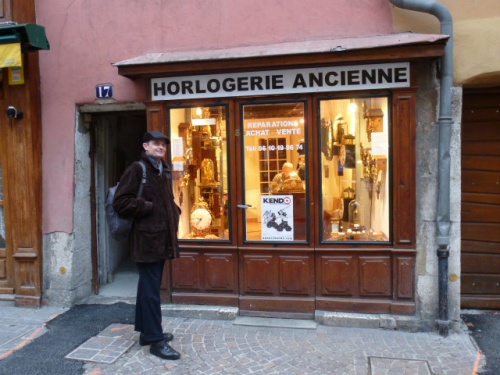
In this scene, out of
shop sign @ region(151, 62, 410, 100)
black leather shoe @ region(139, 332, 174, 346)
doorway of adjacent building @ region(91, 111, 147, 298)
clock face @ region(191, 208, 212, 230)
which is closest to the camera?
black leather shoe @ region(139, 332, 174, 346)

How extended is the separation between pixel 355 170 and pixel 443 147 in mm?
1028

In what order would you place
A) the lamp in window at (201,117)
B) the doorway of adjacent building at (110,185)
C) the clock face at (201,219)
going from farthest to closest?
the doorway of adjacent building at (110,185) → the clock face at (201,219) → the lamp in window at (201,117)

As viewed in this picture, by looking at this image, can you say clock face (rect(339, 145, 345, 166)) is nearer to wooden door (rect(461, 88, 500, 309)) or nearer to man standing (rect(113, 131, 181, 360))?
wooden door (rect(461, 88, 500, 309))

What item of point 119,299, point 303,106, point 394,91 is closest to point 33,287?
point 119,299

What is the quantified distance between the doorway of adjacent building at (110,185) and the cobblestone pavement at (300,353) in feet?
5.37

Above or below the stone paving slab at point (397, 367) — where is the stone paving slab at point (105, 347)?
above

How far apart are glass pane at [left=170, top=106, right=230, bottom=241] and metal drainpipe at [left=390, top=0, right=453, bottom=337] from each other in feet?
8.00

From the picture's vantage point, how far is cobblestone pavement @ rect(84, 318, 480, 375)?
424 centimetres

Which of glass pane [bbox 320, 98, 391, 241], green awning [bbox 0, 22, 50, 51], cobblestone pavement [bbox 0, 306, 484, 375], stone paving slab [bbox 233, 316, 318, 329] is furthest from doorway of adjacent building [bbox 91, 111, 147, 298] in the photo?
glass pane [bbox 320, 98, 391, 241]

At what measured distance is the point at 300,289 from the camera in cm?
543

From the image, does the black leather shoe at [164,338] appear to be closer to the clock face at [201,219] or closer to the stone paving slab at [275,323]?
the stone paving slab at [275,323]

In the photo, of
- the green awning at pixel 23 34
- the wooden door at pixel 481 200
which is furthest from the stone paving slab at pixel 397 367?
the green awning at pixel 23 34

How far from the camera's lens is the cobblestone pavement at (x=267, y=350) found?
425 cm

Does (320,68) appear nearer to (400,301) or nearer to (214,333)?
(400,301)
